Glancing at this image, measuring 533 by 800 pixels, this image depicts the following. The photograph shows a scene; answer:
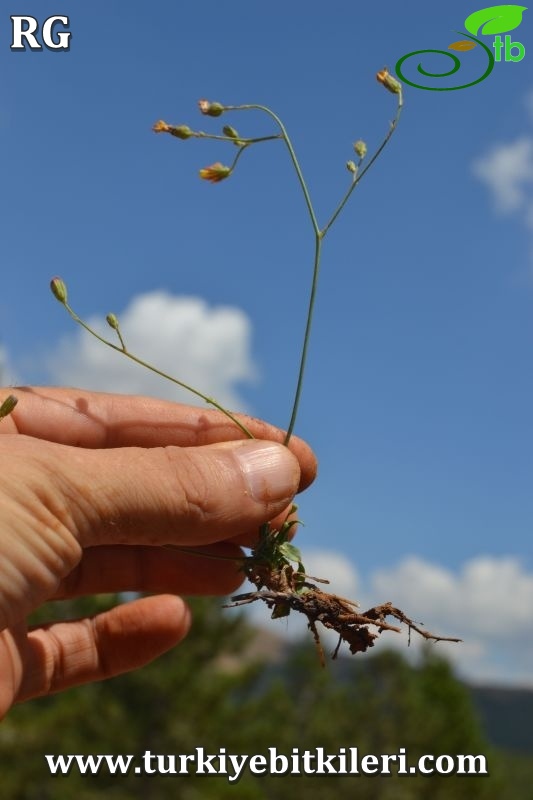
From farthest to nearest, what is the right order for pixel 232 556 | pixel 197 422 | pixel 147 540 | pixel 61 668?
pixel 61 668, pixel 197 422, pixel 232 556, pixel 147 540

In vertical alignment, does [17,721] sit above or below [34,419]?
above

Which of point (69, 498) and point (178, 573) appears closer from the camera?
point (69, 498)

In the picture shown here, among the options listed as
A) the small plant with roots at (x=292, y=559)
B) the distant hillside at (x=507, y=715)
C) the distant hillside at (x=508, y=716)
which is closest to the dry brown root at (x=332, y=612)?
the small plant with roots at (x=292, y=559)

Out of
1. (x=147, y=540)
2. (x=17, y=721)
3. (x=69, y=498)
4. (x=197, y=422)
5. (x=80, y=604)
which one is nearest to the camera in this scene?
(x=69, y=498)

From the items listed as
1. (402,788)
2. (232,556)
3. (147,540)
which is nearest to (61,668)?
(232,556)

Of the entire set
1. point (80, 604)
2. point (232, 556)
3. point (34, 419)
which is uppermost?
point (80, 604)

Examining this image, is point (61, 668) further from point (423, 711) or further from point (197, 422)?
point (423, 711)

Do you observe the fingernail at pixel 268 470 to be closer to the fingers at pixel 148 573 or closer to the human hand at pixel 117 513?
the human hand at pixel 117 513

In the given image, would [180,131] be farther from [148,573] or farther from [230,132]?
[148,573]

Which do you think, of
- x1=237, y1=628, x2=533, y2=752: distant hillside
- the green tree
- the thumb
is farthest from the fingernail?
x1=237, y1=628, x2=533, y2=752: distant hillside
